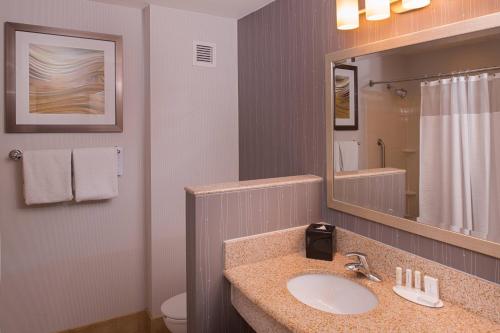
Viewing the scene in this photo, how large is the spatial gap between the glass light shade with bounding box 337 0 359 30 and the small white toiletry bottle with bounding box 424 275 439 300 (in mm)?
1115

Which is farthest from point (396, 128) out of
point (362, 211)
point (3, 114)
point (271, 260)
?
point (3, 114)

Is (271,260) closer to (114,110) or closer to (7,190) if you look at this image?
(114,110)

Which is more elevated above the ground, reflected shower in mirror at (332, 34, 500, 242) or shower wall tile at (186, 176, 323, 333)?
reflected shower in mirror at (332, 34, 500, 242)

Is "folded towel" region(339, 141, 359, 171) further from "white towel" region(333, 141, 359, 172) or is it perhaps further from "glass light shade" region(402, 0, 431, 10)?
"glass light shade" region(402, 0, 431, 10)

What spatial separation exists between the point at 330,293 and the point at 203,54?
1.86 m

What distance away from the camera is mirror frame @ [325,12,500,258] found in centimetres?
114

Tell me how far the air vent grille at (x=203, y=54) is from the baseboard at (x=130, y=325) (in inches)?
73.9

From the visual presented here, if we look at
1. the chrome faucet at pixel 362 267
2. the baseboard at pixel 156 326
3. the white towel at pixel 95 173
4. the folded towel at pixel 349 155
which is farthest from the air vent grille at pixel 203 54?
the baseboard at pixel 156 326

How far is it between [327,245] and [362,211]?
0.77ft

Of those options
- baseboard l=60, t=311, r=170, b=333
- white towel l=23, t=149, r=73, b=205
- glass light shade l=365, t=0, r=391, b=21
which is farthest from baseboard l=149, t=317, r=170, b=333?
glass light shade l=365, t=0, r=391, b=21

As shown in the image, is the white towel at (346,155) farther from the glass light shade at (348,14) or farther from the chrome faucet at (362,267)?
the glass light shade at (348,14)

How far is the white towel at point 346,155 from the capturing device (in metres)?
1.68

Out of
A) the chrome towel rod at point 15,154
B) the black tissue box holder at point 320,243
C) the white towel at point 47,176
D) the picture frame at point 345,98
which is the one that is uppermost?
the picture frame at point 345,98

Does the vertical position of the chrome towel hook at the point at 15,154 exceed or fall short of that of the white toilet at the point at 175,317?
it exceeds it
